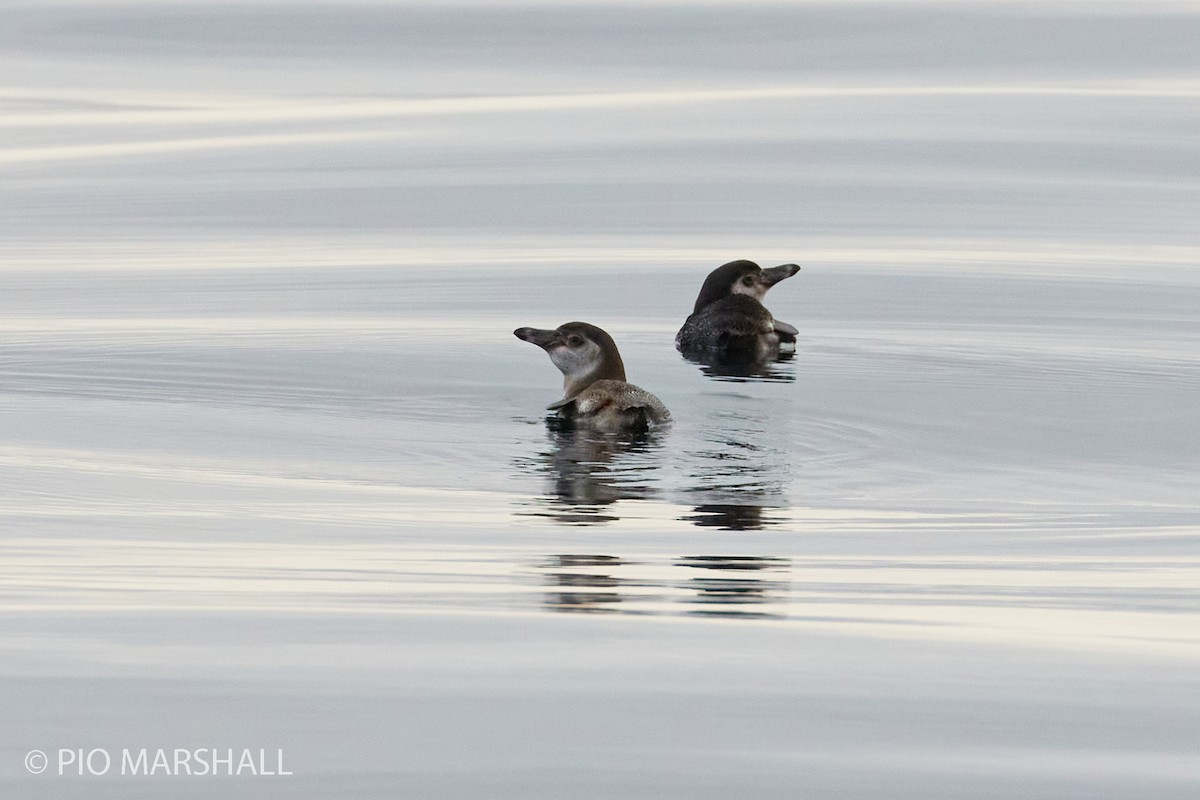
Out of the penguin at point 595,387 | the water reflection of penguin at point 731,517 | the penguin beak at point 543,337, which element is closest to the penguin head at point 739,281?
the penguin at point 595,387

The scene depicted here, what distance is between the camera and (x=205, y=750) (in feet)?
16.3

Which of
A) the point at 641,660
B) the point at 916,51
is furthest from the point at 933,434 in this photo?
the point at 916,51

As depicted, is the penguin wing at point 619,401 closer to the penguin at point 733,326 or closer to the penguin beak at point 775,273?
the penguin at point 733,326

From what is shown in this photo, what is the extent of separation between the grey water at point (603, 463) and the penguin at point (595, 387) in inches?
7.5

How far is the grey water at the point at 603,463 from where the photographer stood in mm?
5234

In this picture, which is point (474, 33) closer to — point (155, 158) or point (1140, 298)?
point (155, 158)

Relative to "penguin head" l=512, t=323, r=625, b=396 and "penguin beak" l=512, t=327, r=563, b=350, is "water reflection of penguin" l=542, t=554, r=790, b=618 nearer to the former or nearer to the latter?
"penguin head" l=512, t=323, r=625, b=396

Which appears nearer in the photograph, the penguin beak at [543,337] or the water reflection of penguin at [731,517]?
the water reflection of penguin at [731,517]

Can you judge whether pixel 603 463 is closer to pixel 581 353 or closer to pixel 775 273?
pixel 581 353

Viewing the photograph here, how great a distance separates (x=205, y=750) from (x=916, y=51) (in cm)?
3231

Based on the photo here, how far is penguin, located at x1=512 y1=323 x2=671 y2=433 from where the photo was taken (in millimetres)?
11055

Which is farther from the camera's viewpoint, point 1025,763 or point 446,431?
point 446,431

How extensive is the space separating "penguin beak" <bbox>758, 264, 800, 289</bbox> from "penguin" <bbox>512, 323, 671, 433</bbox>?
3.27 meters

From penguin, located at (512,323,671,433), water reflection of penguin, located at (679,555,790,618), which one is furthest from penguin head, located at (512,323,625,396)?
water reflection of penguin, located at (679,555,790,618)
